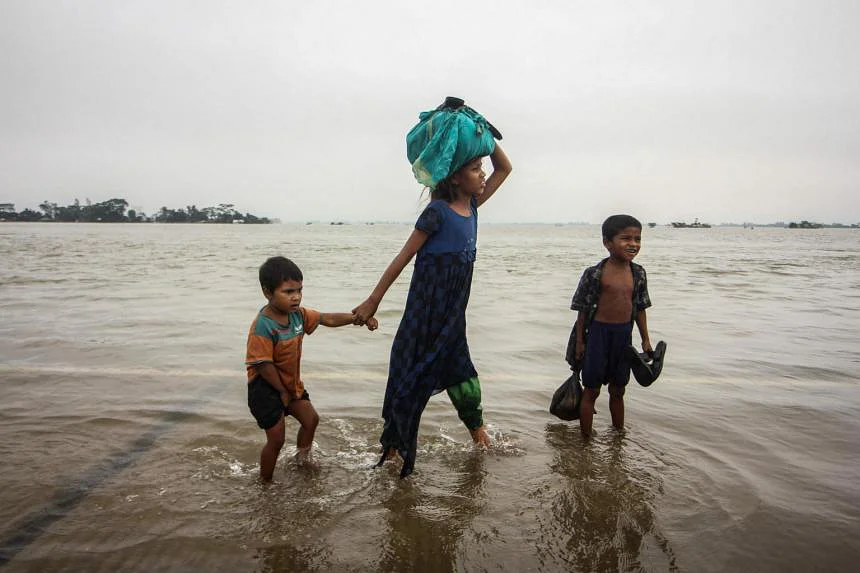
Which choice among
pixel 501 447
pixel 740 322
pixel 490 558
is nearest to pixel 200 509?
pixel 490 558

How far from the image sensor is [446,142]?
3.01m

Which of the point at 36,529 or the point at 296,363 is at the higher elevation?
the point at 296,363

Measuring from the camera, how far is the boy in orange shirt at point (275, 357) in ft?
9.46

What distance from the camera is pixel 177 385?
466cm

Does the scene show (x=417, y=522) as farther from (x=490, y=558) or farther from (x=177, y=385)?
(x=177, y=385)

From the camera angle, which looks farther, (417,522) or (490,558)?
(417,522)

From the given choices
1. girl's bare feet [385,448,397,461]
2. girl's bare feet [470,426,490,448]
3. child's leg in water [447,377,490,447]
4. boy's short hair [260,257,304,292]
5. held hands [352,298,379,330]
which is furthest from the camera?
girl's bare feet [470,426,490,448]

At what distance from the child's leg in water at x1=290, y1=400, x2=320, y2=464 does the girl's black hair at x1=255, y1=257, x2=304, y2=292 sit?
26.6 inches

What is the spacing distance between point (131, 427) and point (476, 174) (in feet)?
8.96

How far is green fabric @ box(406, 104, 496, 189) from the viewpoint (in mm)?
3004

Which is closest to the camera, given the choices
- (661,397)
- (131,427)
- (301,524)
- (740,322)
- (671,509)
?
(301,524)

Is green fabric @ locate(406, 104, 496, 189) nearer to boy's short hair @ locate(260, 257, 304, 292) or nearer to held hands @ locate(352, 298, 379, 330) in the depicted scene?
held hands @ locate(352, 298, 379, 330)

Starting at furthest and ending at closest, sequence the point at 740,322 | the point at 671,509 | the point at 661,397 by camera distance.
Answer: the point at 740,322
the point at 661,397
the point at 671,509

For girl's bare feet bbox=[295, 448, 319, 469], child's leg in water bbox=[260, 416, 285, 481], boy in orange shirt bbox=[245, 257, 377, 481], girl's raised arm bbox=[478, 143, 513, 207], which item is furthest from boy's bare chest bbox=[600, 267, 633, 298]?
child's leg in water bbox=[260, 416, 285, 481]
